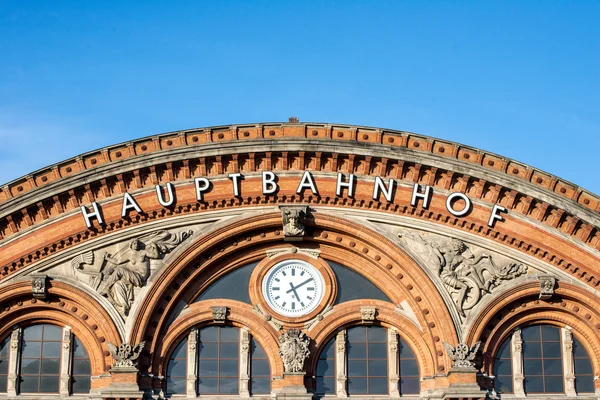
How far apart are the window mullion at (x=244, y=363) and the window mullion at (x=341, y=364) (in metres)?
3.05

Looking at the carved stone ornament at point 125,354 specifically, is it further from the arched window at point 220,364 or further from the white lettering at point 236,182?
the white lettering at point 236,182

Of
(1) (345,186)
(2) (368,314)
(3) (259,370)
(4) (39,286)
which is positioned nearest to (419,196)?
(1) (345,186)

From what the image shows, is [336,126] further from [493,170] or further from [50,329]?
[50,329]

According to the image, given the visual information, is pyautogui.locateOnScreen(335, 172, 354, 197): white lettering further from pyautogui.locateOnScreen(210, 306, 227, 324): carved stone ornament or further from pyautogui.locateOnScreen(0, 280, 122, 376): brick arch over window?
pyautogui.locateOnScreen(0, 280, 122, 376): brick arch over window

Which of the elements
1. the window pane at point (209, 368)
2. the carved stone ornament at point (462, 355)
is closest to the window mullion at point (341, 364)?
the carved stone ornament at point (462, 355)

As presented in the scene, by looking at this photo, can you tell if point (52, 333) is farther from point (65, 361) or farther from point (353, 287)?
point (353, 287)

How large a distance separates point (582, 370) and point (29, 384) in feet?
62.7

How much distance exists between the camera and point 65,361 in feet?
169

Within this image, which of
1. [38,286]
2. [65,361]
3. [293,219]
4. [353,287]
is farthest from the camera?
[353,287]

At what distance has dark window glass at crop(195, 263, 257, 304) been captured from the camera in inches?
2063

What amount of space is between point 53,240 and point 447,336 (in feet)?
45.7

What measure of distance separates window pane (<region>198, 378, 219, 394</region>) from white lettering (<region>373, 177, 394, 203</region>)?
846 cm

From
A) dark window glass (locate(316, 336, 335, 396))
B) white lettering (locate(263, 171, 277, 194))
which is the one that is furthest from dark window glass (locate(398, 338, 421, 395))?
white lettering (locate(263, 171, 277, 194))

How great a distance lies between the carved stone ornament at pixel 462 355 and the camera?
50.6m
